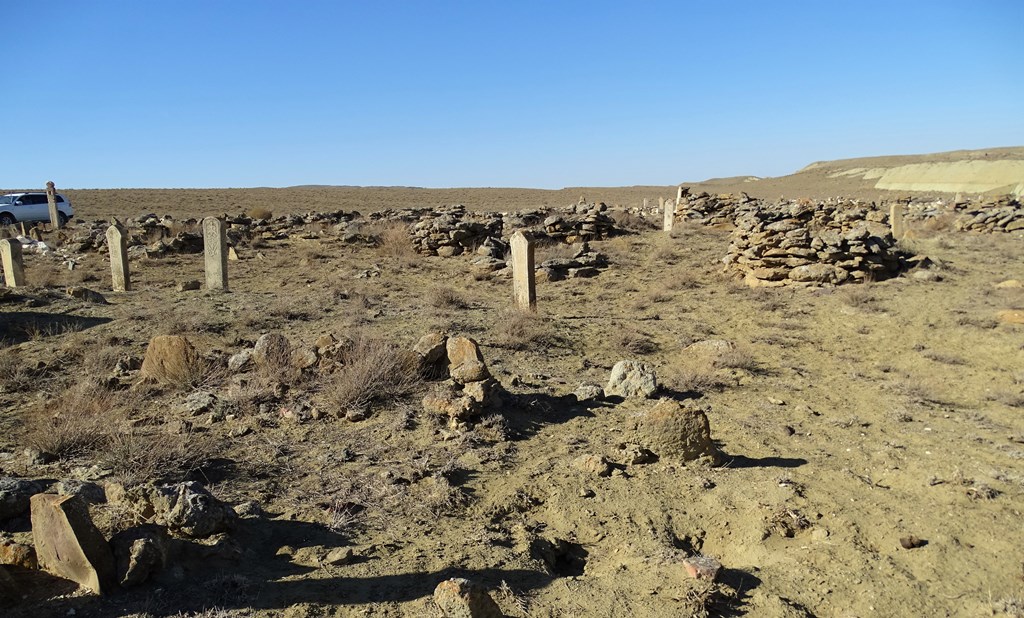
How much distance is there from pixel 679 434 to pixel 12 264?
12.4 meters

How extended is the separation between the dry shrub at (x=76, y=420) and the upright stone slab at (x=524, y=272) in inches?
232

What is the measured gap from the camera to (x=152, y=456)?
4203mm

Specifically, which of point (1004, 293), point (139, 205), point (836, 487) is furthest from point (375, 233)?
point (139, 205)

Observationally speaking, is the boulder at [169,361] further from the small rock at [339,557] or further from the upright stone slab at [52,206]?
the upright stone slab at [52,206]

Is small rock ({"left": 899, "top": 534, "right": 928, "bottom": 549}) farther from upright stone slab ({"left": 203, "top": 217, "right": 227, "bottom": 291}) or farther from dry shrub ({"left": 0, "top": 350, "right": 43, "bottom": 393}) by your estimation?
upright stone slab ({"left": 203, "top": 217, "right": 227, "bottom": 291})

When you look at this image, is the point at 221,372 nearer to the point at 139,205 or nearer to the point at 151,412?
the point at 151,412

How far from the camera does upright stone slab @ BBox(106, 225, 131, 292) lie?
1123cm

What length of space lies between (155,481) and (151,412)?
160cm

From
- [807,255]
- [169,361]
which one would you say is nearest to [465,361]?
[169,361]

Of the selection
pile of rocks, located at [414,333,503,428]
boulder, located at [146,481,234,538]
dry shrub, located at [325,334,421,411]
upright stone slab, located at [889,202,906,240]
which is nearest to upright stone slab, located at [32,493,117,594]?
boulder, located at [146,481,234,538]

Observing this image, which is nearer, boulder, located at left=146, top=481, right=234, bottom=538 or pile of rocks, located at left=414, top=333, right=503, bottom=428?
boulder, located at left=146, top=481, right=234, bottom=538

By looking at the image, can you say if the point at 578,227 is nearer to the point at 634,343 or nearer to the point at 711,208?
the point at 711,208

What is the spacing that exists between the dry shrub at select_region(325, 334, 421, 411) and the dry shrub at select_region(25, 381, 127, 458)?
171 centimetres

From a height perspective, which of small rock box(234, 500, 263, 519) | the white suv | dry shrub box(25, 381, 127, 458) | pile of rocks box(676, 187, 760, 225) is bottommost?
small rock box(234, 500, 263, 519)
